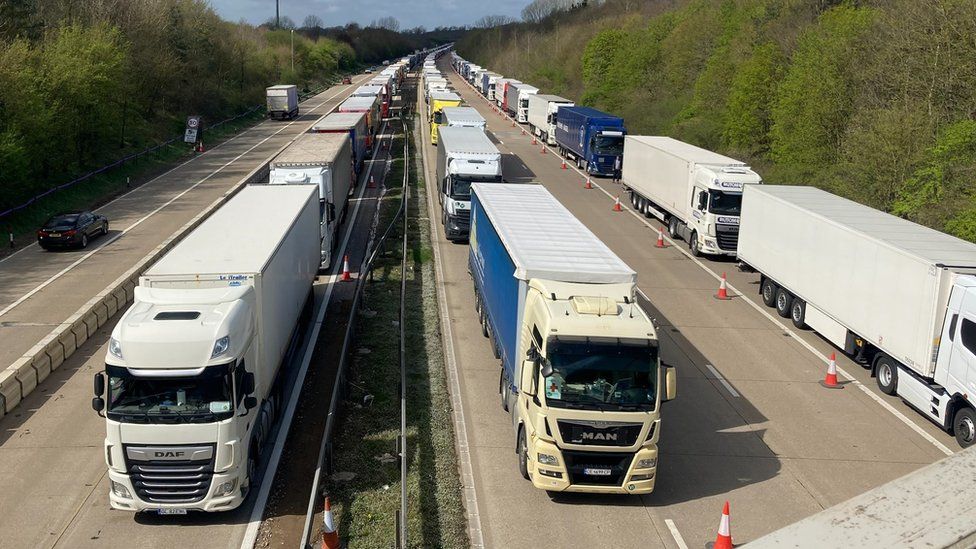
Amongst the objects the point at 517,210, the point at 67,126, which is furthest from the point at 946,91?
the point at 67,126

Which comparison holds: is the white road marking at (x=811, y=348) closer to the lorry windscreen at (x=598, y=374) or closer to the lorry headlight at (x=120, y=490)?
the lorry windscreen at (x=598, y=374)

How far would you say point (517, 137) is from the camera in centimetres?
6581

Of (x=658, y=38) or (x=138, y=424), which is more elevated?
(x=658, y=38)

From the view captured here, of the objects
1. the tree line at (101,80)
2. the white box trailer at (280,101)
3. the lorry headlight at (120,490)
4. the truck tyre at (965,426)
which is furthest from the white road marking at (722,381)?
the white box trailer at (280,101)

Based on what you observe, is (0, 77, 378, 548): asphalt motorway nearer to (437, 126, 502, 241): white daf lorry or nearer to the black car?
the black car

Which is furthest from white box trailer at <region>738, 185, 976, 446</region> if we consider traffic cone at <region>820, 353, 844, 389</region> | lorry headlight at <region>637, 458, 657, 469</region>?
lorry headlight at <region>637, 458, 657, 469</region>

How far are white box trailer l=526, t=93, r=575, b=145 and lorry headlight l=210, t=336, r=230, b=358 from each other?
47.3 metres

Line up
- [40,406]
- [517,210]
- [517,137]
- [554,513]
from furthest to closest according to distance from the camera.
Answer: [517,137] → [517,210] → [40,406] → [554,513]

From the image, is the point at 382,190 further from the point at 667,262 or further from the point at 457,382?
the point at 457,382

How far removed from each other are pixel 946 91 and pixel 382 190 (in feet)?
79.3

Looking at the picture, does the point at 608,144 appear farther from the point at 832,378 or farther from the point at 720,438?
the point at 720,438

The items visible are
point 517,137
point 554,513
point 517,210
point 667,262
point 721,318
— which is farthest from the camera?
point 517,137

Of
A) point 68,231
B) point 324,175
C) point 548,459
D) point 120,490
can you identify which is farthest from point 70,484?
point 68,231

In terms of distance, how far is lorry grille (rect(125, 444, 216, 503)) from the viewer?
11891 millimetres
